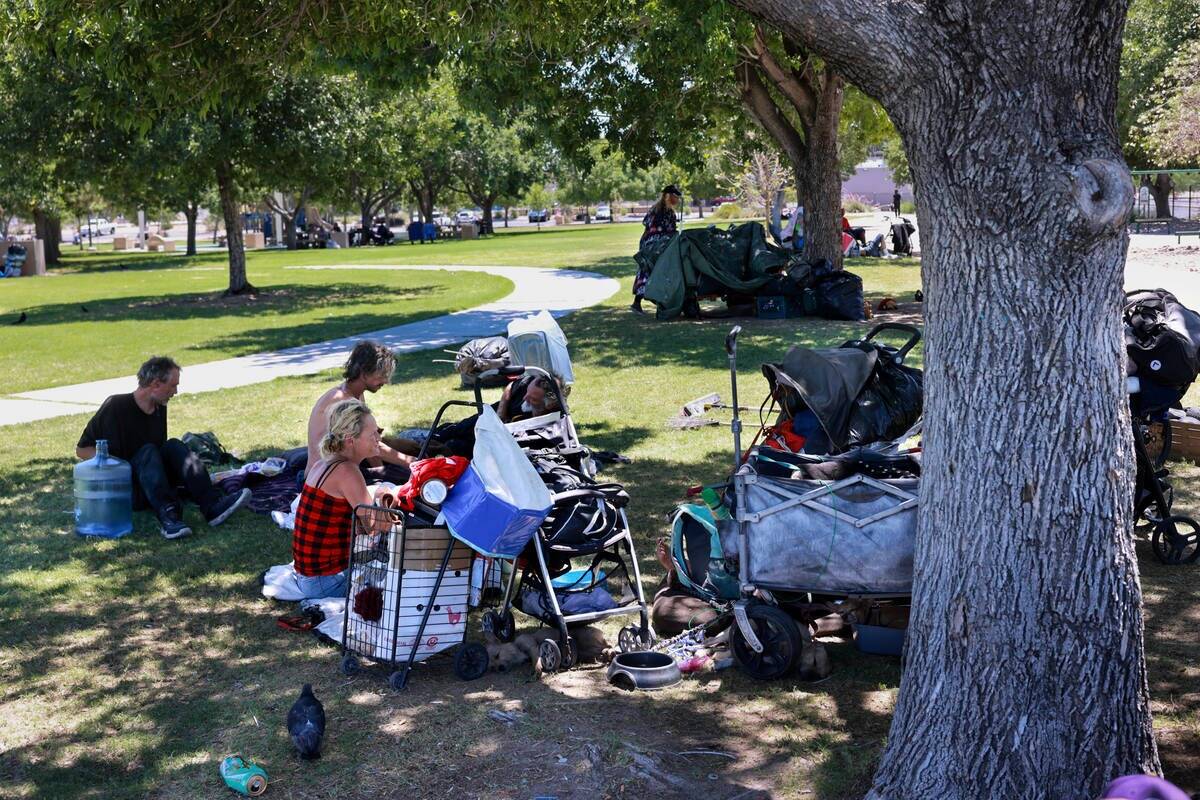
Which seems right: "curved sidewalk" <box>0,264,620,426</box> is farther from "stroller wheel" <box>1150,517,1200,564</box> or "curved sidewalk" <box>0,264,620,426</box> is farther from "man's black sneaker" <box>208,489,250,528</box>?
"stroller wheel" <box>1150,517,1200,564</box>

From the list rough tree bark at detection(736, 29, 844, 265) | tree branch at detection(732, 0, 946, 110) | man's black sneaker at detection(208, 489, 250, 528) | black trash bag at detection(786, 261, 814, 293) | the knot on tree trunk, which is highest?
rough tree bark at detection(736, 29, 844, 265)

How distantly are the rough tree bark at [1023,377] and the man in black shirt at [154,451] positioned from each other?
5439 mm

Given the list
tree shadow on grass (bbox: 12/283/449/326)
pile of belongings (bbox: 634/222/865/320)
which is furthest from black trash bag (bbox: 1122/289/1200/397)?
tree shadow on grass (bbox: 12/283/449/326)

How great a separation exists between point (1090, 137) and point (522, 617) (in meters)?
3.78

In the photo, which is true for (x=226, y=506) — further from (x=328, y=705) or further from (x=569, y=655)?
(x=569, y=655)

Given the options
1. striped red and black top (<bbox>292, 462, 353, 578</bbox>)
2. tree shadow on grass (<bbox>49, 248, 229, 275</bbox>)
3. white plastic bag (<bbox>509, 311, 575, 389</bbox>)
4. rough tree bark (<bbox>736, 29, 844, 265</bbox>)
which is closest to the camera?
striped red and black top (<bbox>292, 462, 353, 578</bbox>)

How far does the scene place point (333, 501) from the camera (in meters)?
6.13

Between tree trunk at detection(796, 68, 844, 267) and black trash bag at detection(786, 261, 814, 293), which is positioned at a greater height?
tree trunk at detection(796, 68, 844, 267)

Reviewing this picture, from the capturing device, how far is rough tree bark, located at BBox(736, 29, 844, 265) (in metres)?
18.2

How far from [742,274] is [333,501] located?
12.6 meters

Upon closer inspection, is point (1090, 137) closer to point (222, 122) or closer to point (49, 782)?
point (49, 782)

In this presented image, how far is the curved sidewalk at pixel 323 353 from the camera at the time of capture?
13258 mm

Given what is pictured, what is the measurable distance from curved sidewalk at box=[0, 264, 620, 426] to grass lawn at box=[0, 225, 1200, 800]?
5.26 m

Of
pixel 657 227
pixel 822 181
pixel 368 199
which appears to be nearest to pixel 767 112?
pixel 822 181
